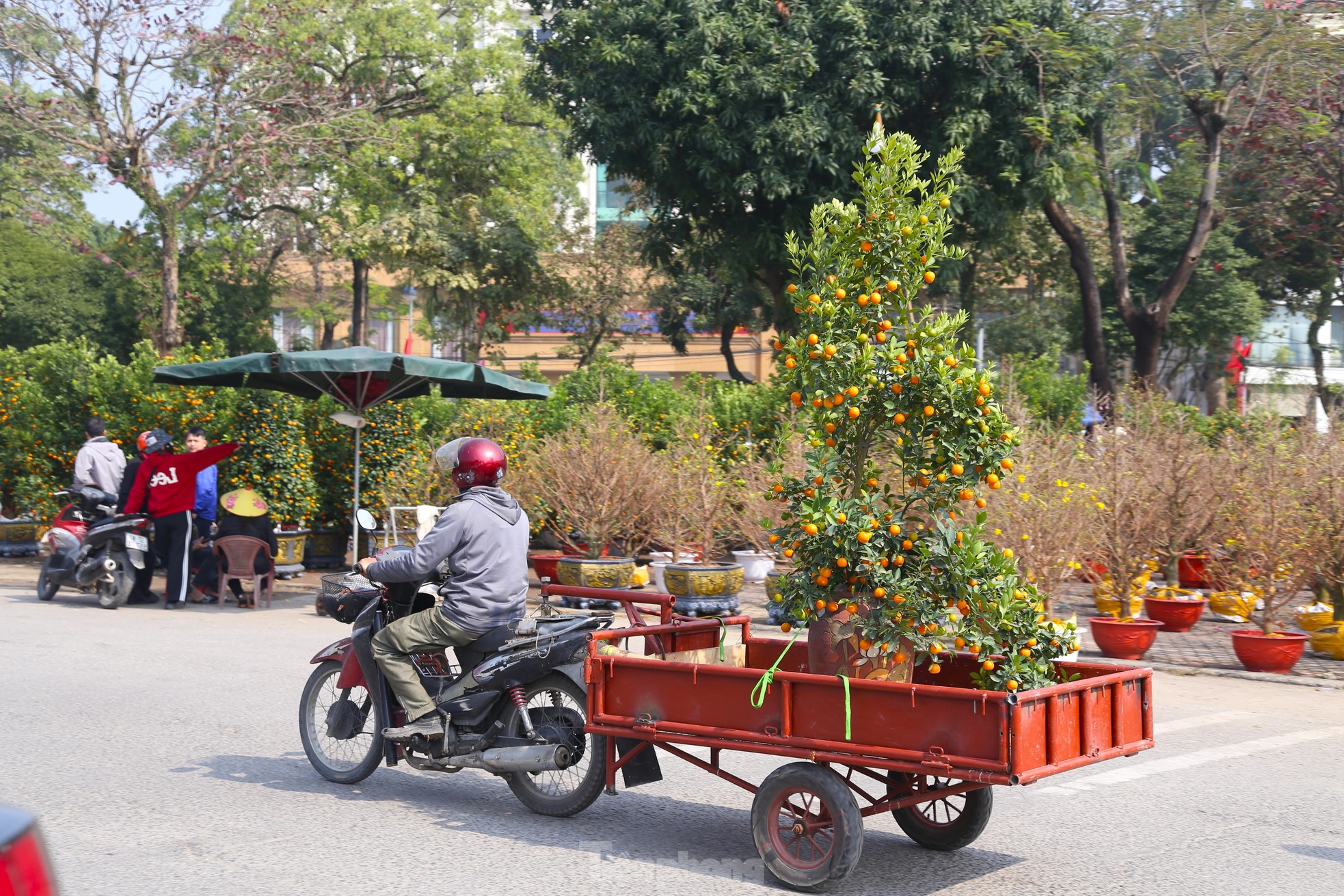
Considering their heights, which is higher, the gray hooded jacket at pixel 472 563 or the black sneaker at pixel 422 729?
the gray hooded jacket at pixel 472 563

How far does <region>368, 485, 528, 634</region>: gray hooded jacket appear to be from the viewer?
5973 millimetres

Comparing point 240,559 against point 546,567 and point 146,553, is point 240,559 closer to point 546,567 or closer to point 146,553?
point 146,553

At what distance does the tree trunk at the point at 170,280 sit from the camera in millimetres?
21125

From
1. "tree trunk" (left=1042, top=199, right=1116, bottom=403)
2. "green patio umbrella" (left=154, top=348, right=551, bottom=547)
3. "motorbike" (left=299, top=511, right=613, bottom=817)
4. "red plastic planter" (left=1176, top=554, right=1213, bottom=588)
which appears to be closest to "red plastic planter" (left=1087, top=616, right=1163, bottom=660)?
"red plastic planter" (left=1176, top=554, right=1213, bottom=588)

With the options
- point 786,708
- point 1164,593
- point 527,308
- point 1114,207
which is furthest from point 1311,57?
point 527,308

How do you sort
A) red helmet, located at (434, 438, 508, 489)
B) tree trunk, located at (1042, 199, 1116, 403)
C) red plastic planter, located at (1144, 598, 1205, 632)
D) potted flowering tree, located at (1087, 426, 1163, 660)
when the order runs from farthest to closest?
tree trunk, located at (1042, 199, 1116, 403) < red plastic planter, located at (1144, 598, 1205, 632) < potted flowering tree, located at (1087, 426, 1163, 660) < red helmet, located at (434, 438, 508, 489)

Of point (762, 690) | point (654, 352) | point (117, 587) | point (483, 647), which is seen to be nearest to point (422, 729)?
point (483, 647)

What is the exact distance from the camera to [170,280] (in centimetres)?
2159

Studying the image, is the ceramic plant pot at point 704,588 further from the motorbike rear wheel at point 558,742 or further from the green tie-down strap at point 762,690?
the green tie-down strap at point 762,690

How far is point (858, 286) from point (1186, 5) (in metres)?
16.4

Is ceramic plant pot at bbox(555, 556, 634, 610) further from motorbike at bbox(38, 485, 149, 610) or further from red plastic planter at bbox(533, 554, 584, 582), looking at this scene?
motorbike at bbox(38, 485, 149, 610)

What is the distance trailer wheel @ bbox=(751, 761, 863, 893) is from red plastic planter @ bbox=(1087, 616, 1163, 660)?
690 centimetres

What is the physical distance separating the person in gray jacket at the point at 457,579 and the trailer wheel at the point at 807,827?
5.49 ft

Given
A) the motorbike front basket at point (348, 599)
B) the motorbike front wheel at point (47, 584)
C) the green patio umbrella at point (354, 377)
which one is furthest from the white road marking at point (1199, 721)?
the motorbike front wheel at point (47, 584)
